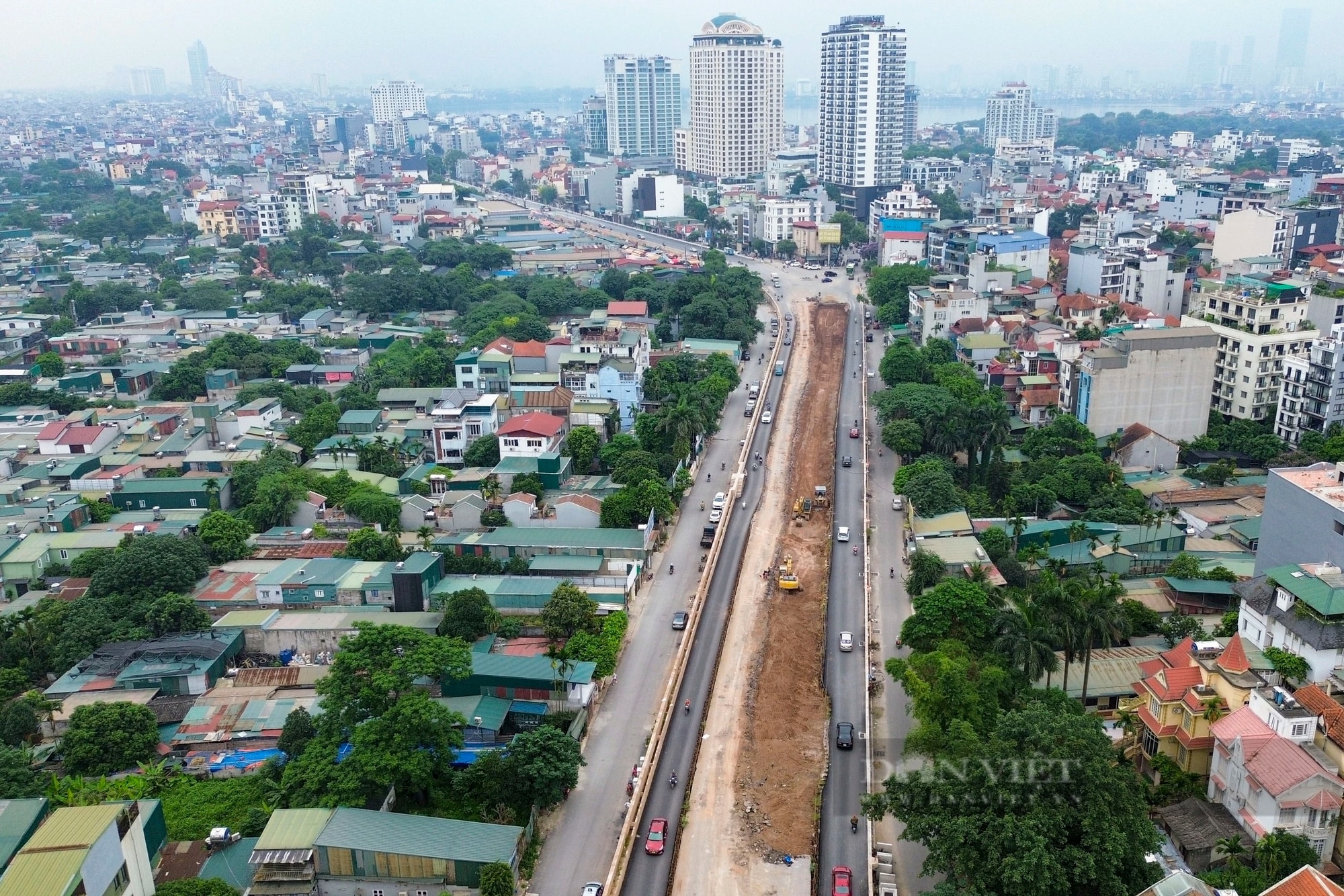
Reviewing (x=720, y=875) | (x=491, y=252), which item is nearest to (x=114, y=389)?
(x=491, y=252)

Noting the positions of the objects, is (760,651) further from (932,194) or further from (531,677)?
(932,194)

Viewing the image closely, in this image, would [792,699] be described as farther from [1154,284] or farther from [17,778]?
[1154,284]

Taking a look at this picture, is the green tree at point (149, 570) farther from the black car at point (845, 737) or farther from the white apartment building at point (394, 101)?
the white apartment building at point (394, 101)

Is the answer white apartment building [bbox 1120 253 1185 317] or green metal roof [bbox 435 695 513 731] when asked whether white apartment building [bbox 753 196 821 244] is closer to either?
white apartment building [bbox 1120 253 1185 317]

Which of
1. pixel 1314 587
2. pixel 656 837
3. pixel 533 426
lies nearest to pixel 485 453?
pixel 533 426

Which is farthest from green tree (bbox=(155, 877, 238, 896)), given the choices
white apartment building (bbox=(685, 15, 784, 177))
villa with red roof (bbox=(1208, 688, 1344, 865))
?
white apartment building (bbox=(685, 15, 784, 177))

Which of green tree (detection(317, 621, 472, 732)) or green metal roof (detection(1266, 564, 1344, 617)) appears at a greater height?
green metal roof (detection(1266, 564, 1344, 617))
